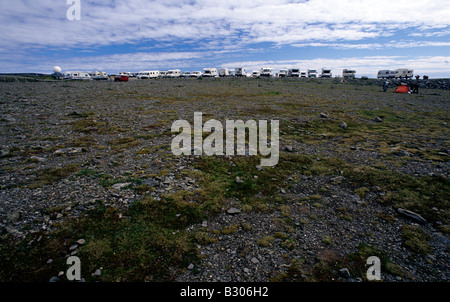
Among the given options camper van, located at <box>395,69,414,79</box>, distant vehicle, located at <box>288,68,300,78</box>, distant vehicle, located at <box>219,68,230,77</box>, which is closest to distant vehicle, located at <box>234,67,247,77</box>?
distant vehicle, located at <box>219,68,230,77</box>

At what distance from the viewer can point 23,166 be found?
9.97m

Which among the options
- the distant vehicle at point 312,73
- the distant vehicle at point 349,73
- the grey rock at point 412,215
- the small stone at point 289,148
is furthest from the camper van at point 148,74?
the grey rock at point 412,215

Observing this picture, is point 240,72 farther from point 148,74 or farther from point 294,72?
point 148,74

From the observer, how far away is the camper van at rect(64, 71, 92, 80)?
92.7m

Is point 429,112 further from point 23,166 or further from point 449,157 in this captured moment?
point 23,166

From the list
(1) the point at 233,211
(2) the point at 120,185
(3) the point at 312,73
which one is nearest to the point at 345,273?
(1) the point at 233,211

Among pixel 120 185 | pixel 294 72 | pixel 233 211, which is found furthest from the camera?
pixel 294 72

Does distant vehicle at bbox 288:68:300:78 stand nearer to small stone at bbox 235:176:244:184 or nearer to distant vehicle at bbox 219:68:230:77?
distant vehicle at bbox 219:68:230:77
